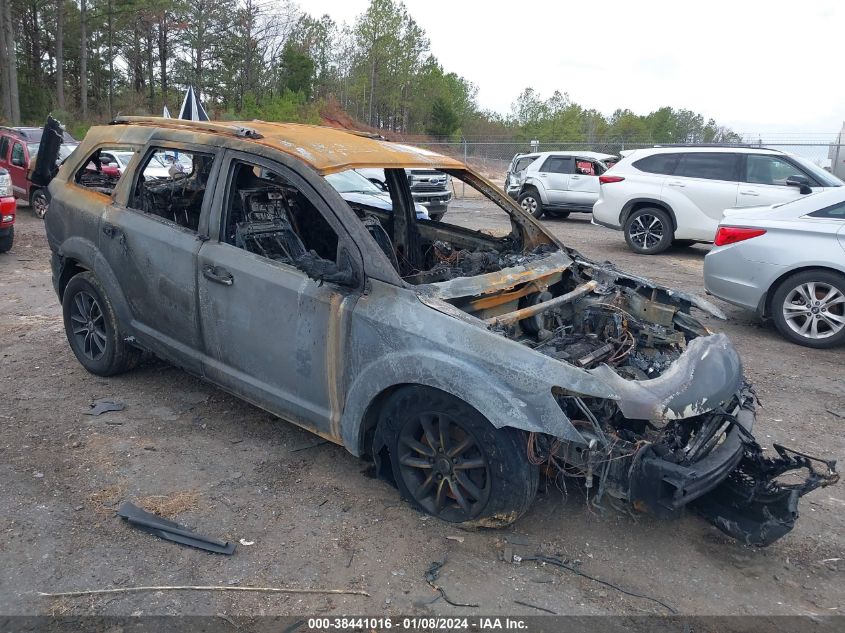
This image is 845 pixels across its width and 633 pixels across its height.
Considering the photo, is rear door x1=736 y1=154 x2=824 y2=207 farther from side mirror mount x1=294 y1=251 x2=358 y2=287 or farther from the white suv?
side mirror mount x1=294 y1=251 x2=358 y2=287

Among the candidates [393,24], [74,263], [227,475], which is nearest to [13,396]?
[74,263]

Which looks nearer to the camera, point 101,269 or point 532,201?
point 101,269

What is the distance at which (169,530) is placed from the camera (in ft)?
10.6

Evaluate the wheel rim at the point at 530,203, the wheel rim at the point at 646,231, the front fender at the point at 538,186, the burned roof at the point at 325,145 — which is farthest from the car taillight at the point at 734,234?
the wheel rim at the point at 530,203

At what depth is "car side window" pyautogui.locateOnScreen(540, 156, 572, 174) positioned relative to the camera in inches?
637

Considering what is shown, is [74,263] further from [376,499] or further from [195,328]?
[376,499]

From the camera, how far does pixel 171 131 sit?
14.2 feet

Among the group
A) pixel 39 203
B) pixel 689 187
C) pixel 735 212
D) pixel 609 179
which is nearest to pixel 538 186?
pixel 609 179

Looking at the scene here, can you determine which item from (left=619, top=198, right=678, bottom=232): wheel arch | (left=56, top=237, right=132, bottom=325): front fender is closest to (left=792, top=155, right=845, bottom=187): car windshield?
(left=619, top=198, right=678, bottom=232): wheel arch

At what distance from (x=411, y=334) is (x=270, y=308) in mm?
925

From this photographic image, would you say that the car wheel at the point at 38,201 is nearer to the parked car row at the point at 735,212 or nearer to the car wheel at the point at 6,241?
the car wheel at the point at 6,241

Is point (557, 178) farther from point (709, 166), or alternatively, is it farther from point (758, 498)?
point (758, 498)

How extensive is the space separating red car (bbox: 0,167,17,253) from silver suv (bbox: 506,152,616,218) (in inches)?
432

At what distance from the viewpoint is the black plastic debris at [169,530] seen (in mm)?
3135
